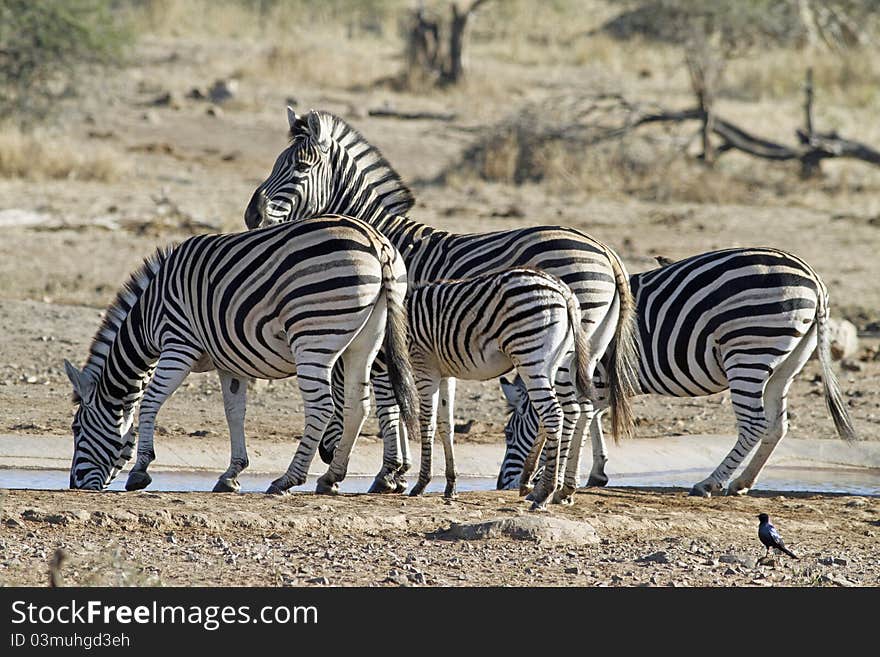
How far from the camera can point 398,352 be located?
7930mm

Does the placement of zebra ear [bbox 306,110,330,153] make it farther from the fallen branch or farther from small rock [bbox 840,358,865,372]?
the fallen branch

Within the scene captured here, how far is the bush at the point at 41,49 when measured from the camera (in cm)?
2125

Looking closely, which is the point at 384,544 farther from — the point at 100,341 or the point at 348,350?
the point at 100,341

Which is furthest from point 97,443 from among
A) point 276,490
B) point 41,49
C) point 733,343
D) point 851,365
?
point 41,49

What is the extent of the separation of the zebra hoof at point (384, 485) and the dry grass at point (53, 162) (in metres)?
11.5

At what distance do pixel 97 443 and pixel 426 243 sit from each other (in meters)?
2.37

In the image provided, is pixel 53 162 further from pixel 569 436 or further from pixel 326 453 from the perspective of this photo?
pixel 569 436

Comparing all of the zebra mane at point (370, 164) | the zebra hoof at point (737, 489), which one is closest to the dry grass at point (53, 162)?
the zebra mane at point (370, 164)

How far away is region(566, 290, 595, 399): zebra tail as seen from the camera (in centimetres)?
777

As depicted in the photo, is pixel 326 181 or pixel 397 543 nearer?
pixel 397 543

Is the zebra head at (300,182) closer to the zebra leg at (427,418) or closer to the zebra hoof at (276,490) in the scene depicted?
the zebra leg at (427,418)

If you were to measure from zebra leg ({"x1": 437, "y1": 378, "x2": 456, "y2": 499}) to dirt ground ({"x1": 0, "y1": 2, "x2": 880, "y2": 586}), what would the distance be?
0.22 m

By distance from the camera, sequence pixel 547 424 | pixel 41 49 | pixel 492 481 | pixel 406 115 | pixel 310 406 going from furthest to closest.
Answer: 1. pixel 406 115
2. pixel 41 49
3. pixel 492 481
4. pixel 310 406
5. pixel 547 424

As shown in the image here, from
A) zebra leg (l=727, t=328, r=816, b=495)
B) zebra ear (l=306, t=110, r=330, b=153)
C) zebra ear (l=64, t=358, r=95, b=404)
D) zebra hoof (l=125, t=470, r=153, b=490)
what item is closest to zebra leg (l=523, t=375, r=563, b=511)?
zebra leg (l=727, t=328, r=816, b=495)
